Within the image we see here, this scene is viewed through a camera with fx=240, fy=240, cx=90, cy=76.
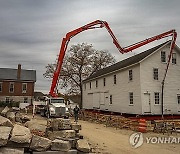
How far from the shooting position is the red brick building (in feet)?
164

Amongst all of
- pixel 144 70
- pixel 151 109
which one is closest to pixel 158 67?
pixel 144 70

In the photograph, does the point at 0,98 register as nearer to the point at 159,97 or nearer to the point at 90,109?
the point at 90,109

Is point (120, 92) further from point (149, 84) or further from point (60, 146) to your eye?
point (60, 146)

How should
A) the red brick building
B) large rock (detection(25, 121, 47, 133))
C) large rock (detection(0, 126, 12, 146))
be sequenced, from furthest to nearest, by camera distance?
the red brick building
large rock (detection(25, 121, 47, 133))
large rock (detection(0, 126, 12, 146))

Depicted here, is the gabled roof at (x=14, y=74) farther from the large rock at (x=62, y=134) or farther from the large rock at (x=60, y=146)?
the large rock at (x=60, y=146)

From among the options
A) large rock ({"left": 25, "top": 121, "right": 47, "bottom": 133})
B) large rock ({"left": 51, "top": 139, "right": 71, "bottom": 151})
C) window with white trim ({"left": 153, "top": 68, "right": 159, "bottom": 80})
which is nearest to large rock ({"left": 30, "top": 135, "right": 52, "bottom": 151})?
large rock ({"left": 51, "top": 139, "right": 71, "bottom": 151})

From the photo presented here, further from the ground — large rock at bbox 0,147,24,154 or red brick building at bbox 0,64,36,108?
red brick building at bbox 0,64,36,108

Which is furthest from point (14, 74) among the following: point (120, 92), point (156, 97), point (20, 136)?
point (20, 136)

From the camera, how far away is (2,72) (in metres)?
51.4

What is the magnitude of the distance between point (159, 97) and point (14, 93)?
33.3 meters

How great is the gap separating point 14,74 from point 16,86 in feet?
9.56

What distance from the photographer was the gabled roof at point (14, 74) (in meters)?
50.6

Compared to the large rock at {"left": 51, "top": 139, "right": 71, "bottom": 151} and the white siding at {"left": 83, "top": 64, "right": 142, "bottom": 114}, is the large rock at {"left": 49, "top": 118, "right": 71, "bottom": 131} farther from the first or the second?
the white siding at {"left": 83, "top": 64, "right": 142, "bottom": 114}

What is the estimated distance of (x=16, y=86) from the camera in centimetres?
5059
